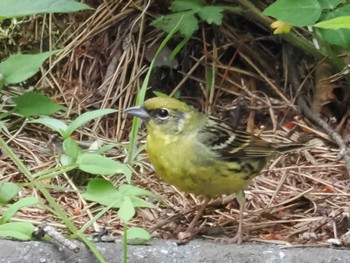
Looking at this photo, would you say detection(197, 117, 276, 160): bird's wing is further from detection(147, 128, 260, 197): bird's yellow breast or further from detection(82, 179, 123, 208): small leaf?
detection(82, 179, 123, 208): small leaf

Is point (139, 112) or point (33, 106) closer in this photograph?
point (33, 106)

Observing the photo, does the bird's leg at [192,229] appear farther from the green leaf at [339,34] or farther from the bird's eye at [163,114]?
the green leaf at [339,34]

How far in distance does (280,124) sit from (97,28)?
4.26 ft

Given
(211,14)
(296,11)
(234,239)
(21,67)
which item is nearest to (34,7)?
Answer: (21,67)

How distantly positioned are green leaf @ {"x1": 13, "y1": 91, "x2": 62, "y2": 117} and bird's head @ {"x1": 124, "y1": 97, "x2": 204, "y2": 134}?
0.39 meters

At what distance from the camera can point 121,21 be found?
5.61 meters

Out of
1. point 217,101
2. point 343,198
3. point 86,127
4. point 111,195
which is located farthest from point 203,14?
point 111,195

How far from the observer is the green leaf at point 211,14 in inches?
202

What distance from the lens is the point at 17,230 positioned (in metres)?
3.45

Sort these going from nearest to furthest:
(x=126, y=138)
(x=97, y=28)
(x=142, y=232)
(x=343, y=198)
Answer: (x=142, y=232) → (x=343, y=198) → (x=126, y=138) → (x=97, y=28)

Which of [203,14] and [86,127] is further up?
[203,14]

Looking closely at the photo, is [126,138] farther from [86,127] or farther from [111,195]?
[111,195]

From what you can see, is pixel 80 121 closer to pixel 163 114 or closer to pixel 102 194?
pixel 102 194

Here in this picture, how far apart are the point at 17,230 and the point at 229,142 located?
4.12ft
